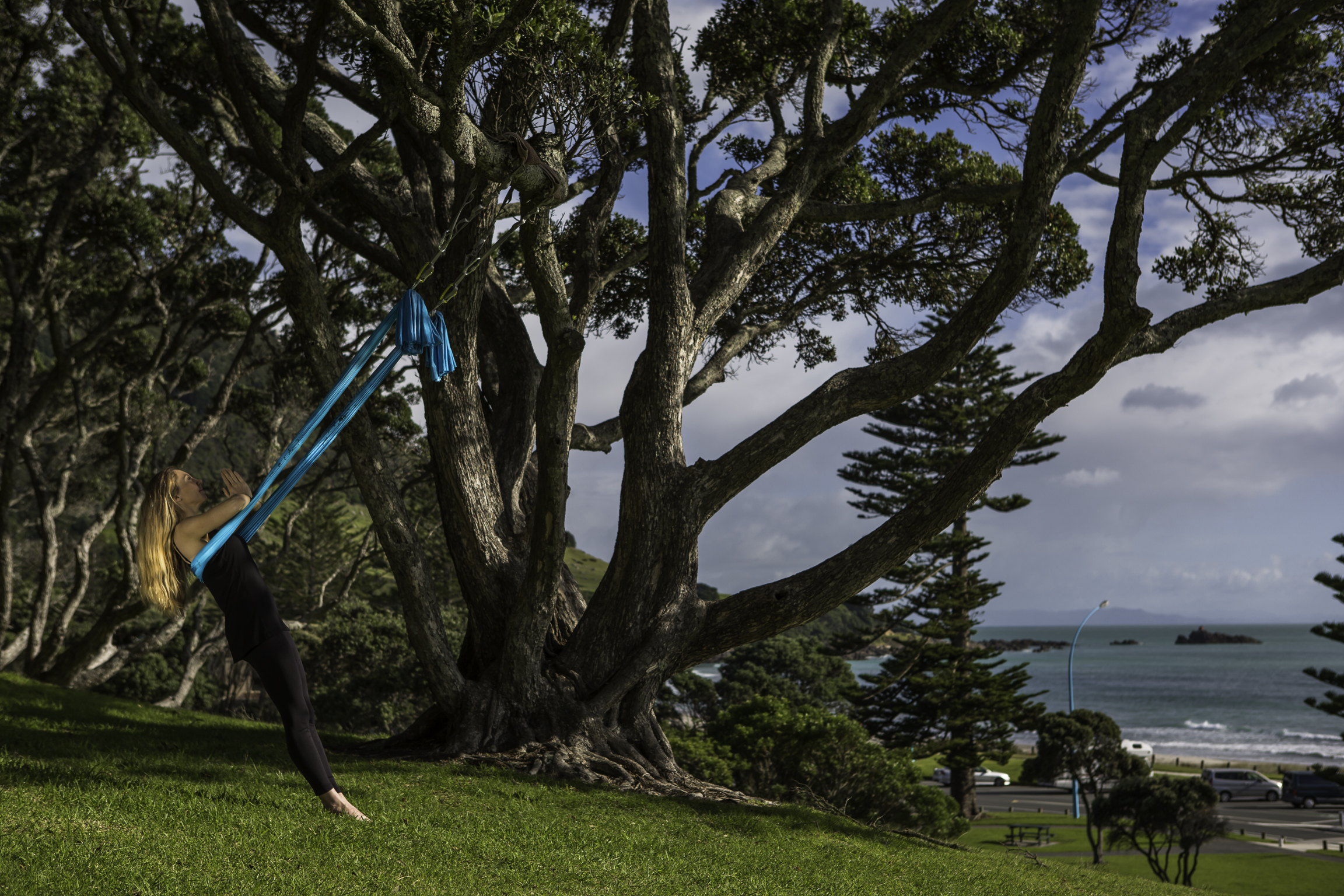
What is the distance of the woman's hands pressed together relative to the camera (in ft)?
14.4

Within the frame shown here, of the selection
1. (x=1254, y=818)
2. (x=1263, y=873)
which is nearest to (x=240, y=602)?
(x=1263, y=873)

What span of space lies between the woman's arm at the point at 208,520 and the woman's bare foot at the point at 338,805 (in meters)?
1.31

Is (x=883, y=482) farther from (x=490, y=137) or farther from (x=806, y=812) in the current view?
(x=490, y=137)

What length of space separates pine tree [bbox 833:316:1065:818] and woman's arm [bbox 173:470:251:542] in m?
24.0

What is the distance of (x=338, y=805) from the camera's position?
14.3 ft

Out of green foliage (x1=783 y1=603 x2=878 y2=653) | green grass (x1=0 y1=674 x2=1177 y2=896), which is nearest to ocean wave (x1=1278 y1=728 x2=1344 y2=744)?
green foliage (x1=783 y1=603 x2=878 y2=653)

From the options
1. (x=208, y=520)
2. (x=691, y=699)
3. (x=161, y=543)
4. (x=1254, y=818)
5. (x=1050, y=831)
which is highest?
(x=208, y=520)

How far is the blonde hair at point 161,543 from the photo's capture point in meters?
4.27

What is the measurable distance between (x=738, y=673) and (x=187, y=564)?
34334mm

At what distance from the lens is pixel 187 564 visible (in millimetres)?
4336

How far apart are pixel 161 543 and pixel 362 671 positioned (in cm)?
2516

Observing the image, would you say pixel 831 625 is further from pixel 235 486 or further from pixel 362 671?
pixel 235 486

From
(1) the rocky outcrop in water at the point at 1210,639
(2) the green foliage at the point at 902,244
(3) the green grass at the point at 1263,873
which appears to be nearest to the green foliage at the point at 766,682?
(3) the green grass at the point at 1263,873

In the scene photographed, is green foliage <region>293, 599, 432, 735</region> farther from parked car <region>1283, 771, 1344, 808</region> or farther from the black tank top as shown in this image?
parked car <region>1283, 771, 1344, 808</region>
